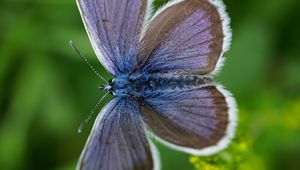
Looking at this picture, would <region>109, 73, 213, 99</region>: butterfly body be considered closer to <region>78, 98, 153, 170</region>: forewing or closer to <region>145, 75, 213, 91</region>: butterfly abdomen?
<region>145, 75, 213, 91</region>: butterfly abdomen

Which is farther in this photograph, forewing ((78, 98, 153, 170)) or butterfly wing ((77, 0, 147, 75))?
butterfly wing ((77, 0, 147, 75))

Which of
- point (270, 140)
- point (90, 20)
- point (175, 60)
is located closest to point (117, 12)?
point (90, 20)

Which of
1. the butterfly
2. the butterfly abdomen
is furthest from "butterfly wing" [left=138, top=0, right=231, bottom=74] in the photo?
the butterfly abdomen

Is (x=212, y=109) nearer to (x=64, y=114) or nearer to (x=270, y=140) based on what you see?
(x=270, y=140)

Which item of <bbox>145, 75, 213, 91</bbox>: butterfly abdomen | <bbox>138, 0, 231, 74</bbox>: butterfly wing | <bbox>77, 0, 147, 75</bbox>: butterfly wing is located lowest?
<bbox>145, 75, 213, 91</bbox>: butterfly abdomen

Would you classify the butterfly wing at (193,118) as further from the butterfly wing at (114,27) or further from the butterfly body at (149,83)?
the butterfly wing at (114,27)

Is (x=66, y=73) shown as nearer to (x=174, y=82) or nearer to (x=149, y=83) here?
(x=149, y=83)

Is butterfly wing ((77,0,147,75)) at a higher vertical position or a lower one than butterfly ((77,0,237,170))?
higher
